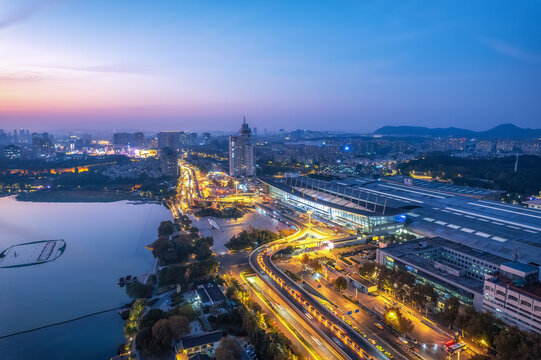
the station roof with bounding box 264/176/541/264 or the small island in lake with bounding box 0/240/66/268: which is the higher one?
the station roof with bounding box 264/176/541/264

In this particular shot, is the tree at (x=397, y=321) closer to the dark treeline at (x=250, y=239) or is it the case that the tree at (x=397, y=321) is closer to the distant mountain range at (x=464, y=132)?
the dark treeline at (x=250, y=239)

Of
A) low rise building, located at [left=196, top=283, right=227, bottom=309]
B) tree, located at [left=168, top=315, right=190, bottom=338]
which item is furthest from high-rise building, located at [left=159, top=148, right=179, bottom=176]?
tree, located at [left=168, top=315, right=190, bottom=338]

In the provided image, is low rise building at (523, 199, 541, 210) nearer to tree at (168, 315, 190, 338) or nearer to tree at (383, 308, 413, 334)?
tree at (383, 308, 413, 334)

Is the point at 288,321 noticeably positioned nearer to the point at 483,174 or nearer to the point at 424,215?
the point at 424,215

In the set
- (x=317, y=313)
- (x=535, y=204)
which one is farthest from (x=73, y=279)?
(x=535, y=204)

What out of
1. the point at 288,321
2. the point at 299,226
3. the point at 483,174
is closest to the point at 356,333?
the point at 288,321

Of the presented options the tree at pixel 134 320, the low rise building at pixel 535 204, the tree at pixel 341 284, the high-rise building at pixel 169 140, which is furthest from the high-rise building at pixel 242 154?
the high-rise building at pixel 169 140

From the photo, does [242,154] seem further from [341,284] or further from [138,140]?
[138,140]
